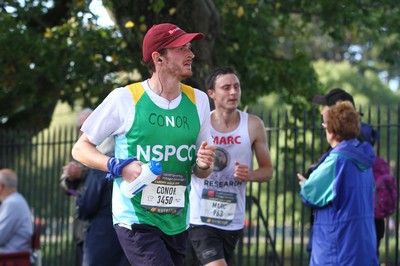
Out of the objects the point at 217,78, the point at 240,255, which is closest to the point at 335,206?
the point at 217,78

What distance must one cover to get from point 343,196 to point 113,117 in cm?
211

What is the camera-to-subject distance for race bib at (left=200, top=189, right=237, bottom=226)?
23.3 feet

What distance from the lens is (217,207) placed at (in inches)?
279

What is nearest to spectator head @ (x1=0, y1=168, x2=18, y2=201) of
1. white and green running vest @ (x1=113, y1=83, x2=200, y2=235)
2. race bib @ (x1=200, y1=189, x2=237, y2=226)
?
race bib @ (x1=200, y1=189, x2=237, y2=226)

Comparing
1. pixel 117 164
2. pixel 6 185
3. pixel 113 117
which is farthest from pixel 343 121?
pixel 6 185

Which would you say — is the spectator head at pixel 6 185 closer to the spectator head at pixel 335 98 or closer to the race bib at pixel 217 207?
the race bib at pixel 217 207

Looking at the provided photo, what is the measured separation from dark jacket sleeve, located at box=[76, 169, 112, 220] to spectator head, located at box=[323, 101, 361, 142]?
6.71 feet

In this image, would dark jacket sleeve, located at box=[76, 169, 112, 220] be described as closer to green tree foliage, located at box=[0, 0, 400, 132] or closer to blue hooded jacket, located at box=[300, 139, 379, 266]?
blue hooded jacket, located at box=[300, 139, 379, 266]

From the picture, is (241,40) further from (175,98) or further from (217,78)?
(175,98)

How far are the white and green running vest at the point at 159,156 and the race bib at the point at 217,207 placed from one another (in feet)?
5.82

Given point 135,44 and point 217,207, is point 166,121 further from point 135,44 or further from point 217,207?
point 135,44

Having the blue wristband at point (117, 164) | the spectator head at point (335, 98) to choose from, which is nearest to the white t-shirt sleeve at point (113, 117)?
the blue wristband at point (117, 164)

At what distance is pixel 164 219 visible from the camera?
17.1 ft

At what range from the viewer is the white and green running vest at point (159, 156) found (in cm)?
516
